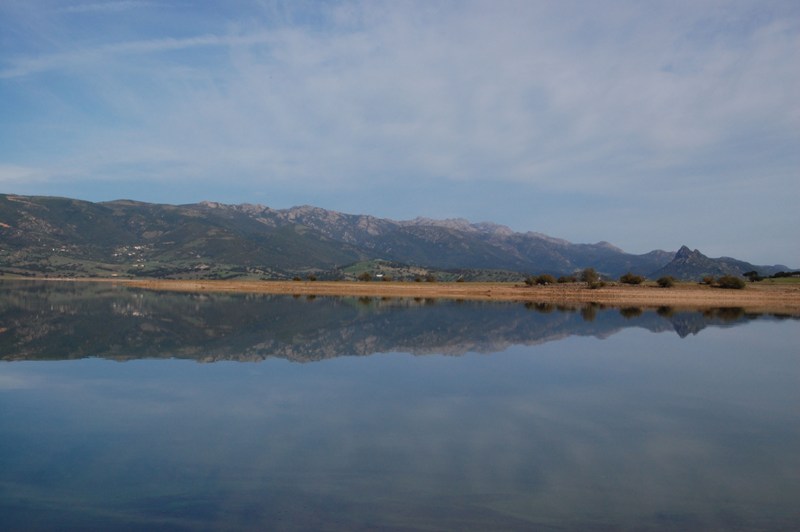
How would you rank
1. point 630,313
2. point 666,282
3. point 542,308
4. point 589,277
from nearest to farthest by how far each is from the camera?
point 630,313 → point 542,308 → point 666,282 → point 589,277

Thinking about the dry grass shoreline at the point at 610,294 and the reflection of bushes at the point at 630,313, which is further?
the dry grass shoreline at the point at 610,294

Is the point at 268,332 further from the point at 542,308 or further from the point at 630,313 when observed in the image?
the point at 630,313

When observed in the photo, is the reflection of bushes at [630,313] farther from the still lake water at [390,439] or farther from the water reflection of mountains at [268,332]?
the still lake water at [390,439]

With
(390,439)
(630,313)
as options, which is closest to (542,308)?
(630,313)

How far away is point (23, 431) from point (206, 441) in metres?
4.78

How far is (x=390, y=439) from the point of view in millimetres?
14211

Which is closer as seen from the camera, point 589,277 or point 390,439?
point 390,439

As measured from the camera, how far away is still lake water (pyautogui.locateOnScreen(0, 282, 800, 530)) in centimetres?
990

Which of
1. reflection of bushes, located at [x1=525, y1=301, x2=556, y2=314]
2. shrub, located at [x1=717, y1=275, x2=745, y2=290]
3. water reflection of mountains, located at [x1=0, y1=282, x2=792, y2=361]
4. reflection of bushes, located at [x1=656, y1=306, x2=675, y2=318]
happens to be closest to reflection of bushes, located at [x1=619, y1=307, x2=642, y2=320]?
reflection of bushes, located at [x1=656, y1=306, x2=675, y2=318]

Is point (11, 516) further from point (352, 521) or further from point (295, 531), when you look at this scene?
point (352, 521)

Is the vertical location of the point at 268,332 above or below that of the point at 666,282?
below

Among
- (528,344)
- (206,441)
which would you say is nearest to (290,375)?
(206,441)

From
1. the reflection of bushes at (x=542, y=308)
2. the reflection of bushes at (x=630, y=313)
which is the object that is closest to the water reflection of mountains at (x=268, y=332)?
the reflection of bushes at (x=630, y=313)

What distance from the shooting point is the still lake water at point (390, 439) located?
32.5ft
